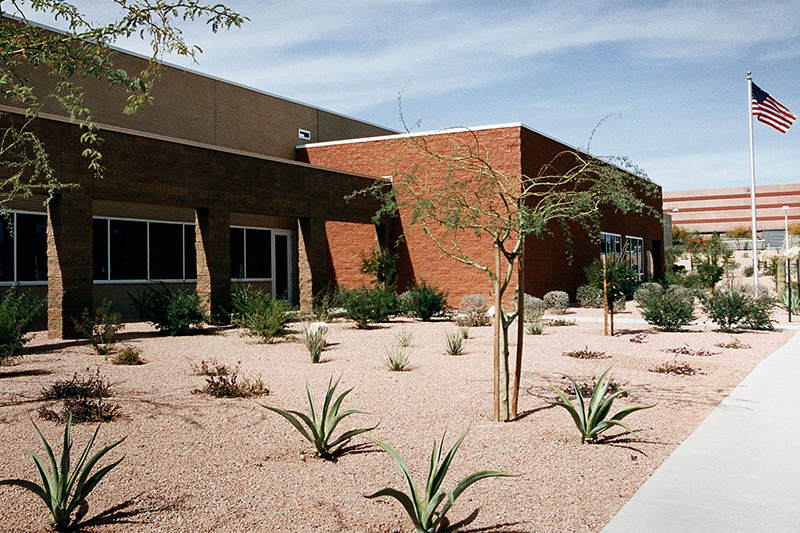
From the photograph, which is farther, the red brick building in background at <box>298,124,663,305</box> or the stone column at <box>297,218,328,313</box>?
the red brick building in background at <box>298,124,663,305</box>

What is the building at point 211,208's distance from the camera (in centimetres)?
1366

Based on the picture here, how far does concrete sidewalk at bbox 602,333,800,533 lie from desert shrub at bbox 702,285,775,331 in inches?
336

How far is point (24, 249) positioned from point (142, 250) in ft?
11.3

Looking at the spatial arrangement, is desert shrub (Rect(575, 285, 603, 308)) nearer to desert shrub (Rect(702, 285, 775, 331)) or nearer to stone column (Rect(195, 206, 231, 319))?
desert shrub (Rect(702, 285, 775, 331))

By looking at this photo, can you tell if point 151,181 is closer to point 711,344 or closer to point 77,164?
point 77,164

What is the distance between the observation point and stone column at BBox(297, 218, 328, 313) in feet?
62.7

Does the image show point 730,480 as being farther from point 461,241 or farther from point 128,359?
point 461,241

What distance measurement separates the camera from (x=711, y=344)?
13125mm

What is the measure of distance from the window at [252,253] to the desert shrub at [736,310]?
14.3 m

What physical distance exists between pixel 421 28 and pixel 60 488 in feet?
26.7

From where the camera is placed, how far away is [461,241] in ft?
73.1

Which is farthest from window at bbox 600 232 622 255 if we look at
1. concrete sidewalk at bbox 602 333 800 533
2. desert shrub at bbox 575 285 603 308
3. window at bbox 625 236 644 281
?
concrete sidewalk at bbox 602 333 800 533

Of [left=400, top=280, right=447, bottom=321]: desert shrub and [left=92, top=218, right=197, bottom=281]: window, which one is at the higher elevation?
[left=92, top=218, right=197, bottom=281]: window

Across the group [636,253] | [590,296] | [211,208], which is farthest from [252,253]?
[636,253]
